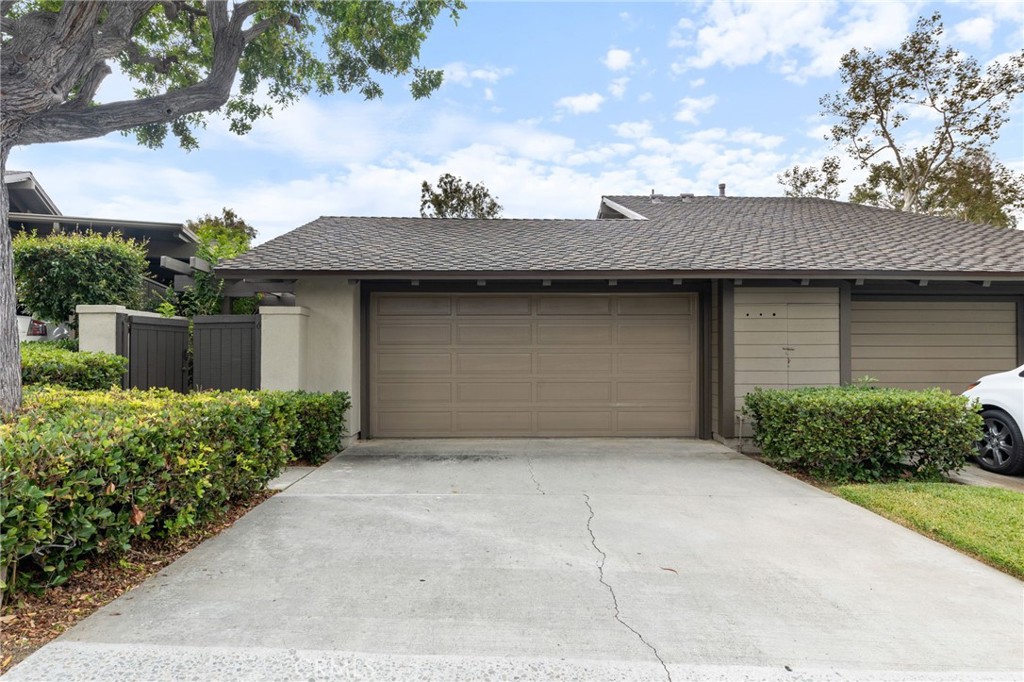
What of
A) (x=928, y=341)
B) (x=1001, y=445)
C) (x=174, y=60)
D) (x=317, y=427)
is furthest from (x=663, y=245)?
(x=174, y=60)

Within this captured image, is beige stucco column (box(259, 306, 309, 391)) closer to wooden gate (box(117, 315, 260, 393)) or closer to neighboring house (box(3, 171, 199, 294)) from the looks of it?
wooden gate (box(117, 315, 260, 393))

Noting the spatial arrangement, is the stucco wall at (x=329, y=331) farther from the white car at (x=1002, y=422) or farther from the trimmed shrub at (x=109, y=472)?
the white car at (x=1002, y=422)

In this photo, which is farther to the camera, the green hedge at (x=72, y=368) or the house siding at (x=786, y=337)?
the house siding at (x=786, y=337)

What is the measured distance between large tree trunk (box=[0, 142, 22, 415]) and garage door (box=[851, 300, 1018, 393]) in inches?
384

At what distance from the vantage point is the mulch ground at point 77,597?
2.29 metres

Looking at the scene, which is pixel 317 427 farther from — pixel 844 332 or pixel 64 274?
pixel 844 332

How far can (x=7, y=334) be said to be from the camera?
4375 millimetres

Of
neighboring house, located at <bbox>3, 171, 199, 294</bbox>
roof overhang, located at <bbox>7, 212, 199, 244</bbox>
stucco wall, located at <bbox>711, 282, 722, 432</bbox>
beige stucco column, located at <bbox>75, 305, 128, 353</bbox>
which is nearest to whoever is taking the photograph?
beige stucco column, located at <bbox>75, 305, 128, 353</bbox>

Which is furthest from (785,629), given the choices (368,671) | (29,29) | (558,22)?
(29,29)

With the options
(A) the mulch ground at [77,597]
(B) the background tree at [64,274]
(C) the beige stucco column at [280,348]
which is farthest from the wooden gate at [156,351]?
(A) the mulch ground at [77,597]

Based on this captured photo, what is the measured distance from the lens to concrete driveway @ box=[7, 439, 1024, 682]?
2215 millimetres

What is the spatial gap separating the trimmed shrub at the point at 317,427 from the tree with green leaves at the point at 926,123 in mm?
18550

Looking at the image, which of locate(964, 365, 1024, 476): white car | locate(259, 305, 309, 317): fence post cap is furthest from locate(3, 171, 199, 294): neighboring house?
locate(964, 365, 1024, 476): white car

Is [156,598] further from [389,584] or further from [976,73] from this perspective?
[976,73]
